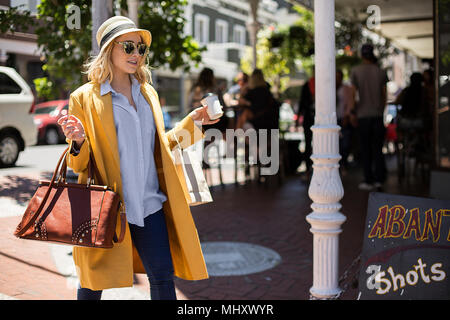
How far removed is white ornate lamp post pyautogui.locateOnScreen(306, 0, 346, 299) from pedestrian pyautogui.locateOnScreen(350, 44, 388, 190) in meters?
4.93

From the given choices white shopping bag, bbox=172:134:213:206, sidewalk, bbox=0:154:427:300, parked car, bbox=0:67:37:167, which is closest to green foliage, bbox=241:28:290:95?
sidewalk, bbox=0:154:427:300

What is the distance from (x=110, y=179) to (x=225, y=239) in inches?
135

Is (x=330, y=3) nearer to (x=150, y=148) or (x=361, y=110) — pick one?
(x=150, y=148)

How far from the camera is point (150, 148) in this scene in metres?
3.00

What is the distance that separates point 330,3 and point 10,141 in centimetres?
345

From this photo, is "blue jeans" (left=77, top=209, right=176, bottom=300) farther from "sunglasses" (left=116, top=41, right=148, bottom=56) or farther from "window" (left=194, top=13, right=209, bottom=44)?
"window" (left=194, top=13, right=209, bottom=44)

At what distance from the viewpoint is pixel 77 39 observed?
5590 mm

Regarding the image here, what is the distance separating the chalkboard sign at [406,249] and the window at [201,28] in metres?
28.9

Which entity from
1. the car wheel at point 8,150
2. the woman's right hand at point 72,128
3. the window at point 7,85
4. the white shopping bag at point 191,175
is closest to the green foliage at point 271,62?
the car wheel at point 8,150

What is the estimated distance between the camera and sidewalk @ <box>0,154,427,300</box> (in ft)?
13.4

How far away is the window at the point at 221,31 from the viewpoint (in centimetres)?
3328

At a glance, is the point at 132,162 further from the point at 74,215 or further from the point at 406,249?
the point at 406,249

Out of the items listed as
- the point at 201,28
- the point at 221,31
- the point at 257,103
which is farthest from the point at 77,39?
the point at 221,31
